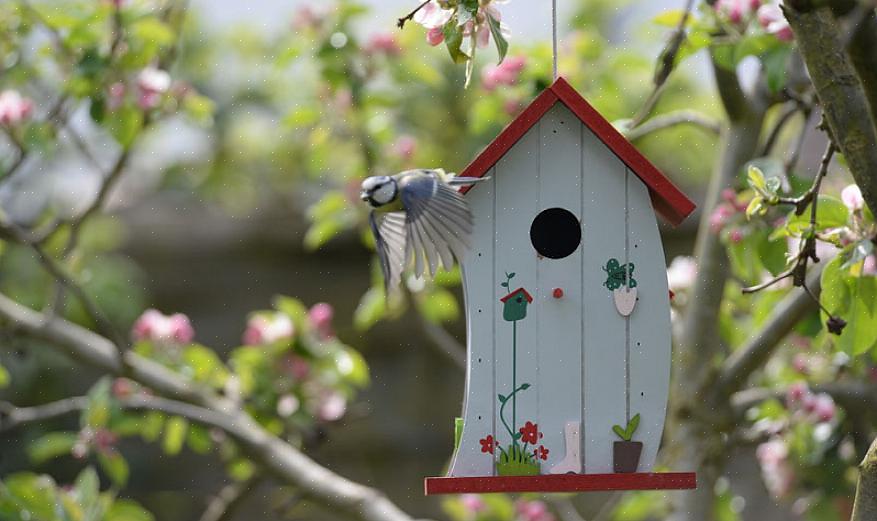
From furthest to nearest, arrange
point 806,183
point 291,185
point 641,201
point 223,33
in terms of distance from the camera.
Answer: point 291,185, point 223,33, point 806,183, point 641,201

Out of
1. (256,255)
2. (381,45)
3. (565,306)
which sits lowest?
(565,306)

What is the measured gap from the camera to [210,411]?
2.38 m

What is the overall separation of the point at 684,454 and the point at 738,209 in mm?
522

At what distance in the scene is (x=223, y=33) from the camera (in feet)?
18.7

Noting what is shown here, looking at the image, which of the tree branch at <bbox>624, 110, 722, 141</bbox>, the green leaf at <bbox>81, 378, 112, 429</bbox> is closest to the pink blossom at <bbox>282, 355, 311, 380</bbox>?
the green leaf at <bbox>81, 378, 112, 429</bbox>

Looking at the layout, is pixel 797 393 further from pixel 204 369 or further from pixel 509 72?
pixel 204 369

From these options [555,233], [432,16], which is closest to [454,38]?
[432,16]

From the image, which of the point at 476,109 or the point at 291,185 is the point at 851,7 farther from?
the point at 291,185

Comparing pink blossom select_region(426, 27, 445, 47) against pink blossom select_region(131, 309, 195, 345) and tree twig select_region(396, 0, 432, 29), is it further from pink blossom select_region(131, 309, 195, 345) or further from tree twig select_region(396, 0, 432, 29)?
pink blossom select_region(131, 309, 195, 345)

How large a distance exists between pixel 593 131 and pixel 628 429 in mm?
322

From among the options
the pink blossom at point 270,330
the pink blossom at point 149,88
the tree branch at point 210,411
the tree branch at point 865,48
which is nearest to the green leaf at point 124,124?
the pink blossom at point 149,88

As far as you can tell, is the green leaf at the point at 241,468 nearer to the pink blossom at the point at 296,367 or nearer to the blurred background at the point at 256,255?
the pink blossom at the point at 296,367

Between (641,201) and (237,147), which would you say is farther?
(237,147)

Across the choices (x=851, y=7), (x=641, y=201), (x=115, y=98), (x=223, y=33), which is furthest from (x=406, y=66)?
(x=223, y=33)
